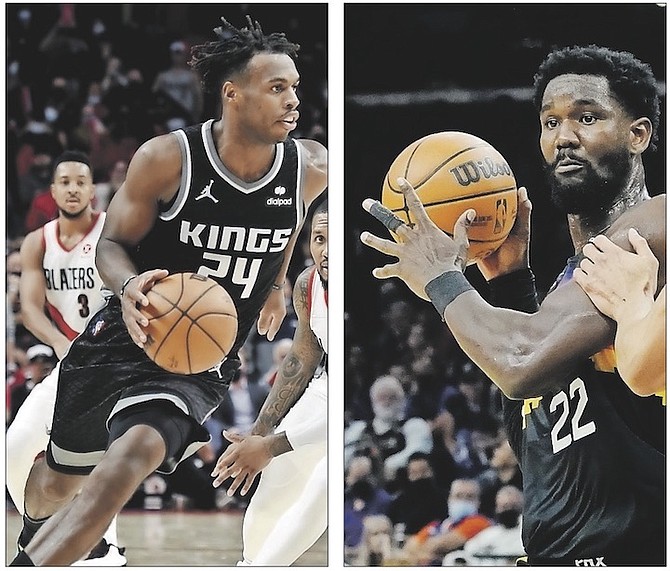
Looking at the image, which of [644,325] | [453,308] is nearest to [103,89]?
[453,308]

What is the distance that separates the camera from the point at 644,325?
12.1ft

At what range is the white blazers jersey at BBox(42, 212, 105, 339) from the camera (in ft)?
14.3

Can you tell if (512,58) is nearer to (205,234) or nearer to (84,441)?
(205,234)

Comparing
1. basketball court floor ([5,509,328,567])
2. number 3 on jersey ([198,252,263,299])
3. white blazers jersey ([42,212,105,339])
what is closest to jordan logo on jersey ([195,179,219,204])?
number 3 on jersey ([198,252,263,299])

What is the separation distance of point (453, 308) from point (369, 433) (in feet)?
2.73

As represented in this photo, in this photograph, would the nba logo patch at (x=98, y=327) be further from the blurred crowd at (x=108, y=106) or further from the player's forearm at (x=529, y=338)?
the player's forearm at (x=529, y=338)

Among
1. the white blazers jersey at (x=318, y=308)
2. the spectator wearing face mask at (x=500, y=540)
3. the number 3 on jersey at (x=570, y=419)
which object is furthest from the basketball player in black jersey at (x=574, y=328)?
the white blazers jersey at (x=318, y=308)

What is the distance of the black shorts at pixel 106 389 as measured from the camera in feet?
13.6

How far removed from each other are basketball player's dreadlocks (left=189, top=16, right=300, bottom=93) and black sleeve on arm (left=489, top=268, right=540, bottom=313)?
1168 millimetres

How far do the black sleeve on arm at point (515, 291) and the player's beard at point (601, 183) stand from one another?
31cm

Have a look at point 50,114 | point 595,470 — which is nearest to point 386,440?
point 595,470

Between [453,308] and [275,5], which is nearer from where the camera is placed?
[453,308]

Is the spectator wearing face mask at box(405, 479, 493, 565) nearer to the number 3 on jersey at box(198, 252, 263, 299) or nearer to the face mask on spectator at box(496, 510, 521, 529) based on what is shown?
the face mask on spectator at box(496, 510, 521, 529)

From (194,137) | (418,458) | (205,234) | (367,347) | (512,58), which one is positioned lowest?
(418,458)
